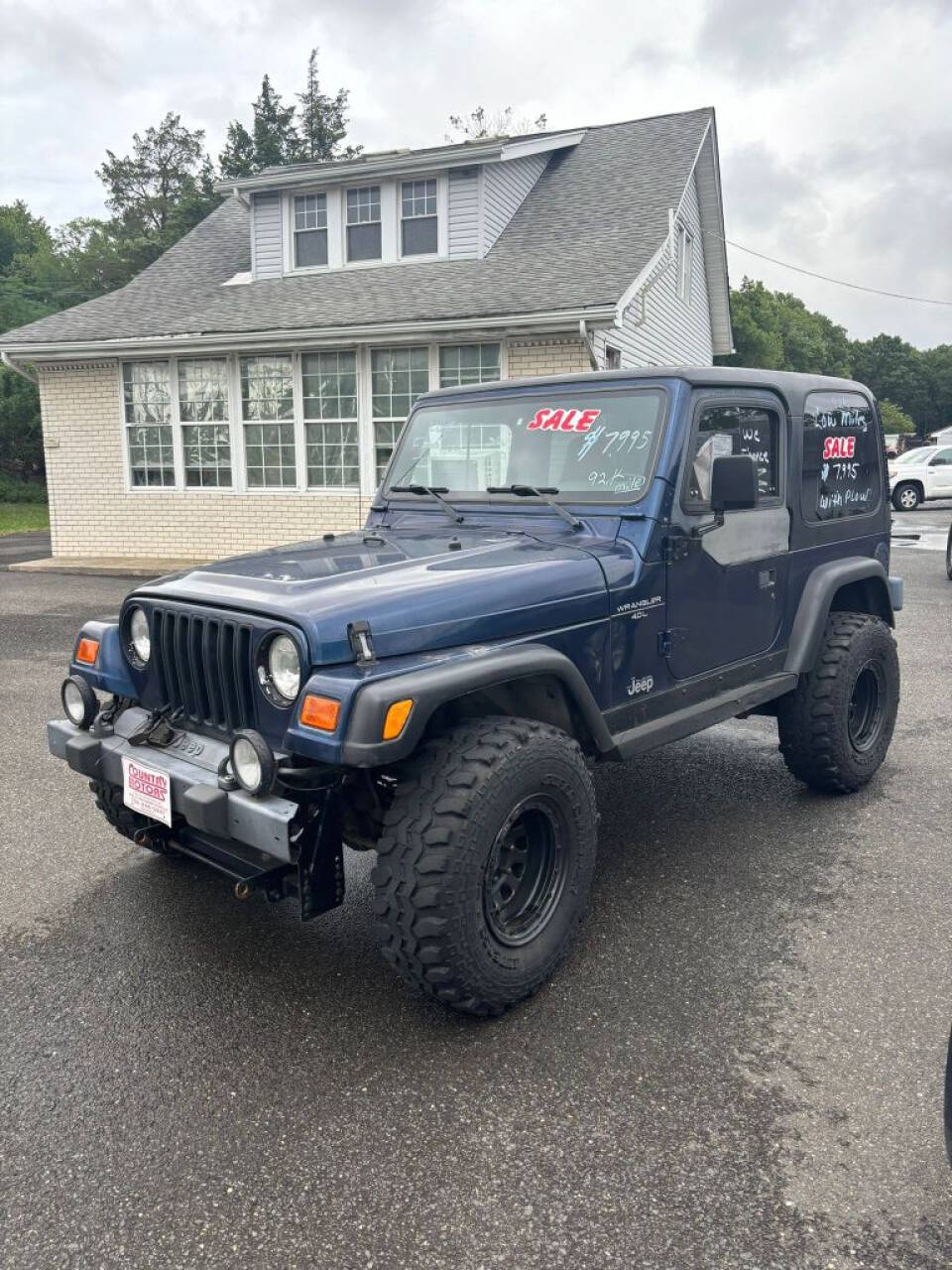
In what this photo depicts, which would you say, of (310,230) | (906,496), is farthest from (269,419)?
(906,496)

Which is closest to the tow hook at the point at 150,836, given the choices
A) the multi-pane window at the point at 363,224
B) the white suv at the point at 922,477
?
the multi-pane window at the point at 363,224

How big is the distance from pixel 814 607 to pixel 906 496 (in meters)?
21.9

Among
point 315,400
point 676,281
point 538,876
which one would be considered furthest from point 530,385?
point 676,281

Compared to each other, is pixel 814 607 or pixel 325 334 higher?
pixel 325 334

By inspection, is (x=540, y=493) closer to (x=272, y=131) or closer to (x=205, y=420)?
(x=205, y=420)

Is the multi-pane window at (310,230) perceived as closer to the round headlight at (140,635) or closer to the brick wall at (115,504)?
the brick wall at (115,504)

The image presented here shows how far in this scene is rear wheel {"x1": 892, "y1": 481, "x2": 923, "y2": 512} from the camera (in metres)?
24.1

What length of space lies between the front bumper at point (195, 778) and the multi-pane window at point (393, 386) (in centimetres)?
981

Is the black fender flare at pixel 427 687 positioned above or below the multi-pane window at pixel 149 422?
below

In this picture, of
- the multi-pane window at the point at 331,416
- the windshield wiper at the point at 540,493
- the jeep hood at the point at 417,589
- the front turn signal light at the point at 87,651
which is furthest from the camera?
the multi-pane window at the point at 331,416

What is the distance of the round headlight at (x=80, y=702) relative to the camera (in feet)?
11.4

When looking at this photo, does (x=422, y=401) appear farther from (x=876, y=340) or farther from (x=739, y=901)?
(x=876, y=340)

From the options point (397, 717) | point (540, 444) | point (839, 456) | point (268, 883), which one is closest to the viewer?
point (397, 717)

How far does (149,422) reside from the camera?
575 inches
